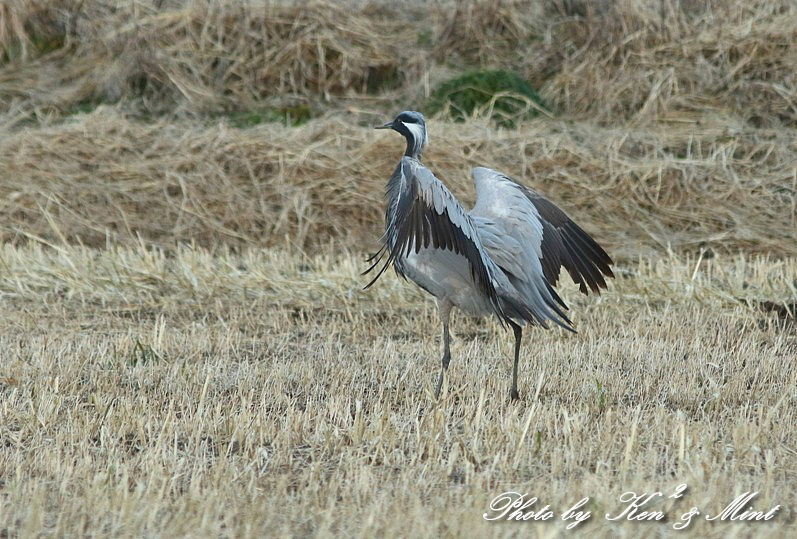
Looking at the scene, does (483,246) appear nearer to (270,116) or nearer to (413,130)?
(413,130)

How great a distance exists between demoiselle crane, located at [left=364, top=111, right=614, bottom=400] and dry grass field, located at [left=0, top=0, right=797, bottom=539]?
17.9 inches

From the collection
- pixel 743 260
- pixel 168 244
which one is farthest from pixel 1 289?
pixel 743 260

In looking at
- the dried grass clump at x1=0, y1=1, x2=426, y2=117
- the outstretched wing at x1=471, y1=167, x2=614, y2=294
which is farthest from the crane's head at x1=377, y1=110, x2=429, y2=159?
the dried grass clump at x1=0, y1=1, x2=426, y2=117

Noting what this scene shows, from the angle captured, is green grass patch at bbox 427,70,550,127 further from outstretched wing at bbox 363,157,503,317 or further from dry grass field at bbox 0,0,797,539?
outstretched wing at bbox 363,157,503,317

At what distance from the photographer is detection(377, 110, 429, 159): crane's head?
6.10 m

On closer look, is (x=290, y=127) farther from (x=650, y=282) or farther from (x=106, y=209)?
(x=650, y=282)

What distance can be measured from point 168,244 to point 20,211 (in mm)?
1530

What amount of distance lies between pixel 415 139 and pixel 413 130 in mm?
62

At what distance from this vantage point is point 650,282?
28.0ft

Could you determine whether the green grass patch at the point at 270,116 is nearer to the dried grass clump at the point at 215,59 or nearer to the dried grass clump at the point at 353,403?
the dried grass clump at the point at 215,59

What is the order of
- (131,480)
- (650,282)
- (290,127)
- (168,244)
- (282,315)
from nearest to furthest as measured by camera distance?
(131,480)
(282,315)
(650,282)
(168,244)
(290,127)

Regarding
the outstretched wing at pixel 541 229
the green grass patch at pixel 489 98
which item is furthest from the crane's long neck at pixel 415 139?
the green grass patch at pixel 489 98

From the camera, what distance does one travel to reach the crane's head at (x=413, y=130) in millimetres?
6102

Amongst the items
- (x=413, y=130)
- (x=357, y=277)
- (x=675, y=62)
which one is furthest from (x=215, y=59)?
(x=413, y=130)
